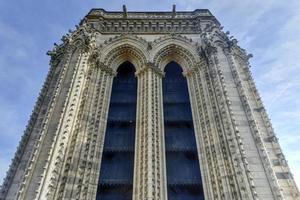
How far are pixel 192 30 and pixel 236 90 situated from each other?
15.0ft

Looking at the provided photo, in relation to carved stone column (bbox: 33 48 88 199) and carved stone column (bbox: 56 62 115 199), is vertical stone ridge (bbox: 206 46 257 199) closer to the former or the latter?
carved stone column (bbox: 56 62 115 199)

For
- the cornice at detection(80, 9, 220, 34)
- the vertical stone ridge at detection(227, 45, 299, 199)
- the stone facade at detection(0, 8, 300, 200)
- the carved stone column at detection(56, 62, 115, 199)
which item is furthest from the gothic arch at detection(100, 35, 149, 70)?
the vertical stone ridge at detection(227, 45, 299, 199)

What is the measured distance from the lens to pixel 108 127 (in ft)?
31.6

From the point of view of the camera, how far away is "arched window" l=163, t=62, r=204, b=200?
7.99 metres

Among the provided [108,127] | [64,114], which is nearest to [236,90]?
[108,127]

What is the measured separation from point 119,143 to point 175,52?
191 inches

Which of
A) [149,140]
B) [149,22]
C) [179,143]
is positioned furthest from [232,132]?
[149,22]

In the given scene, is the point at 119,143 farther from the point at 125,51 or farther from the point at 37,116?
the point at 125,51

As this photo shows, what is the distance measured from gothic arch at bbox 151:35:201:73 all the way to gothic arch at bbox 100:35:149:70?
0.49 m

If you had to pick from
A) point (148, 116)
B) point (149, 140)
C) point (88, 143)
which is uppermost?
point (148, 116)

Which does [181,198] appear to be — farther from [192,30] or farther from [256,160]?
[192,30]

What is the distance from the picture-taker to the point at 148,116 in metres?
9.34

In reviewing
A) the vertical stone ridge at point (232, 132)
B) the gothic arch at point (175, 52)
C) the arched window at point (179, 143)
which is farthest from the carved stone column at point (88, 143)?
the vertical stone ridge at point (232, 132)

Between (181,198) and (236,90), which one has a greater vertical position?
(236,90)
